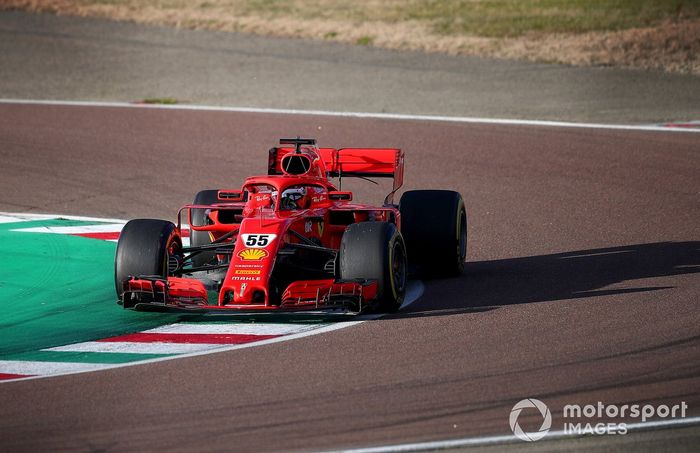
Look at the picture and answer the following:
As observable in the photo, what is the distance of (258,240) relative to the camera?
36.0ft

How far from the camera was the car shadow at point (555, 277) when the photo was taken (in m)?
11.5

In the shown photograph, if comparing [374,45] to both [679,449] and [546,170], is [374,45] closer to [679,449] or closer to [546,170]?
[546,170]

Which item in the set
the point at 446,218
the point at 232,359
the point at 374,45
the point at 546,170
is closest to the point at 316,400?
the point at 232,359

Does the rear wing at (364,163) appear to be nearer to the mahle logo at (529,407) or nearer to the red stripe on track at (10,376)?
the red stripe on track at (10,376)

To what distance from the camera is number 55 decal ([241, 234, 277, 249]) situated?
10.9m

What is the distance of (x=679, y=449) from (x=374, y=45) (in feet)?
74.4

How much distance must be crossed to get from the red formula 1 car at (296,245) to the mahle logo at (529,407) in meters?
2.44

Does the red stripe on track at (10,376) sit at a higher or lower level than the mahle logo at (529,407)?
higher

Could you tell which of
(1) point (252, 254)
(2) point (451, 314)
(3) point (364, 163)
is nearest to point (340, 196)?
(3) point (364, 163)

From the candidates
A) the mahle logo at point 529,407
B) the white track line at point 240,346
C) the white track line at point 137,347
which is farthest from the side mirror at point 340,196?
the mahle logo at point 529,407

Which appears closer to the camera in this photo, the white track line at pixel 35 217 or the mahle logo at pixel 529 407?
the mahle logo at pixel 529 407

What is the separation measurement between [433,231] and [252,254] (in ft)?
8.02

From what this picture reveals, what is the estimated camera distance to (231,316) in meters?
11.3

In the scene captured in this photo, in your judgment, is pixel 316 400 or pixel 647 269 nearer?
pixel 316 400
